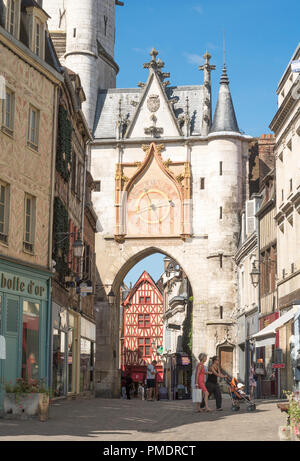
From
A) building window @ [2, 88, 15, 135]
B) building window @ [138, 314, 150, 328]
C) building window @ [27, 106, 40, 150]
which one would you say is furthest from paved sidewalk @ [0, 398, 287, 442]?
building window @ [138, 314, 150, 328]

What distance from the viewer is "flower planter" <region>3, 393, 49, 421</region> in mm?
15086

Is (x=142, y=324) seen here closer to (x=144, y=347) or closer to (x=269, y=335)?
(x=144, y=347)

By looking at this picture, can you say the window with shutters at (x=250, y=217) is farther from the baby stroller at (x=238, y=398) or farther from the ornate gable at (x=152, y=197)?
the baby stroller at (x=238, y=398)

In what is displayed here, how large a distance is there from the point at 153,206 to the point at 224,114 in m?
6.67

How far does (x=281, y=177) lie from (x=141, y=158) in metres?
20.6

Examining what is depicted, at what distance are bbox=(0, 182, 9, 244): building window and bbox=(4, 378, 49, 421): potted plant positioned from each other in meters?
3.77

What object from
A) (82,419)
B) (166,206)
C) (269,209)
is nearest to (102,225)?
(166,206)

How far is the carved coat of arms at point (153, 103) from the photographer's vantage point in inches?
1948

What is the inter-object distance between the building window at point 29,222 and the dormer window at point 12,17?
12.4 feet

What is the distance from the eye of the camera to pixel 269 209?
102ft

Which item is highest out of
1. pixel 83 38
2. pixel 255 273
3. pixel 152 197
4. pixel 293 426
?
pixel 83 38

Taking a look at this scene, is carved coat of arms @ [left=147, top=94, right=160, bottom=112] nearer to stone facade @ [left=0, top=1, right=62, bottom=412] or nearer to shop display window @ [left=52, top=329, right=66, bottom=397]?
shop display window @ [left=52, top=329, right=66, bottom=397]

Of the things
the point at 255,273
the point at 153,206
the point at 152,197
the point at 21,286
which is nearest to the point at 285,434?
the point at 21,286

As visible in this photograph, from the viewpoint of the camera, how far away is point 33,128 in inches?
791
